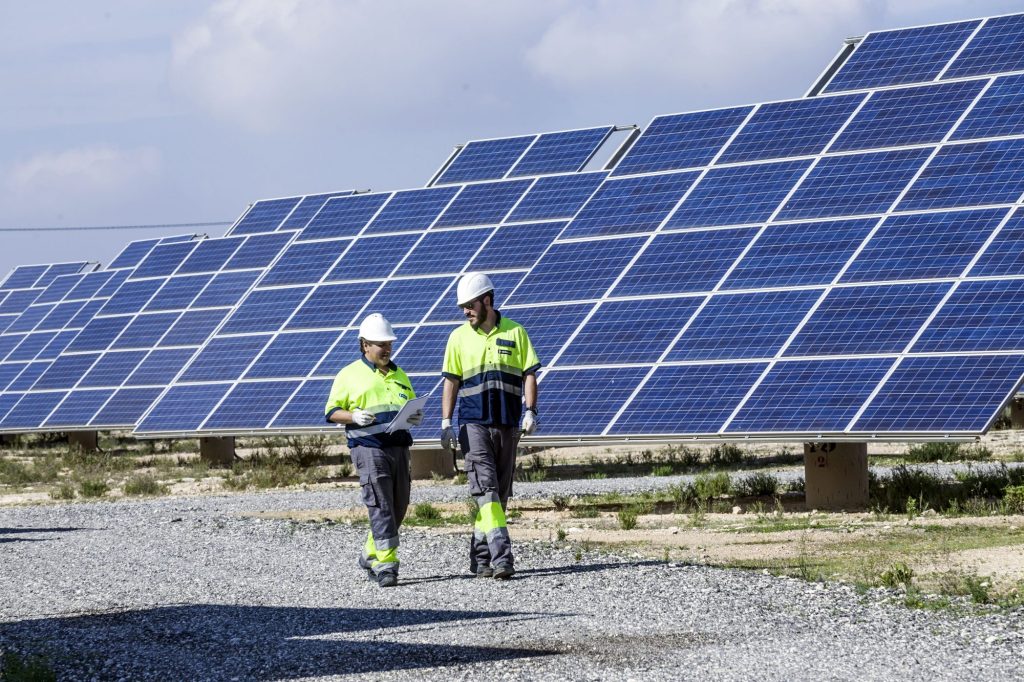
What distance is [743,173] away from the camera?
21.9 metres

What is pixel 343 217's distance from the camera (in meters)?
30.7

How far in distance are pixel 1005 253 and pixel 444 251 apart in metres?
11.5

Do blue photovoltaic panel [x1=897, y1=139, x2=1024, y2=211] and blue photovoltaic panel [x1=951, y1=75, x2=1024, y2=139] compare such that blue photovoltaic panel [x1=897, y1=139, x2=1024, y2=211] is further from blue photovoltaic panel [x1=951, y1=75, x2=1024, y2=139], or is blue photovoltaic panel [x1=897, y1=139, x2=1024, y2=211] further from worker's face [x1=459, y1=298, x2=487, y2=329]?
worker's face [x1=459, y1=298, x2=487, y2=329]

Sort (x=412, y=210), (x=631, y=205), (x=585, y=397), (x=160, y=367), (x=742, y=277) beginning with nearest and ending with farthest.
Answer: (x=585, y=397) < (x=742, y=277) < (x=631, y=205) < (x=412, y=210) < (x=160, y=367)

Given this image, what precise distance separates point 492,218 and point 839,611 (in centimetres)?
1812

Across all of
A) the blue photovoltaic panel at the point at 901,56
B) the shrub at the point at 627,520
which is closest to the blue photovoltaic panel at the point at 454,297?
the blue photovoltaic panel at the point at 901,56

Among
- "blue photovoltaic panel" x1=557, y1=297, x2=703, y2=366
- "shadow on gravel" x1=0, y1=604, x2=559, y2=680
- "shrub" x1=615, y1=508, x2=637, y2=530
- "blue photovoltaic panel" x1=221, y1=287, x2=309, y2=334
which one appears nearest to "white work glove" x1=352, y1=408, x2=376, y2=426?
"shadow on gravel" x1=0, y1=604, x2=559, y2=680

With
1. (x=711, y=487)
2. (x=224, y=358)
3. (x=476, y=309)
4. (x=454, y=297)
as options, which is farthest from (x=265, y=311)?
(x=476, y=309)

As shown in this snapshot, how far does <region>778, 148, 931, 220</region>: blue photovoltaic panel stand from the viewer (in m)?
19.9

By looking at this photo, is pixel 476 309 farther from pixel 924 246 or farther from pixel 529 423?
pixel 924 246

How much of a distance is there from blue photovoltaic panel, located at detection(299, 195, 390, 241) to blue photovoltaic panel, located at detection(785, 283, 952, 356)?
1319 cm

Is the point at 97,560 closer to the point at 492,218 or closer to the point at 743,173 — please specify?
the point at 743,173

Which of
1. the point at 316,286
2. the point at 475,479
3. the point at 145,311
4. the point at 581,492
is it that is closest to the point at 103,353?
the point at 145,311

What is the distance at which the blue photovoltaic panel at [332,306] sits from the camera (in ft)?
88.0
